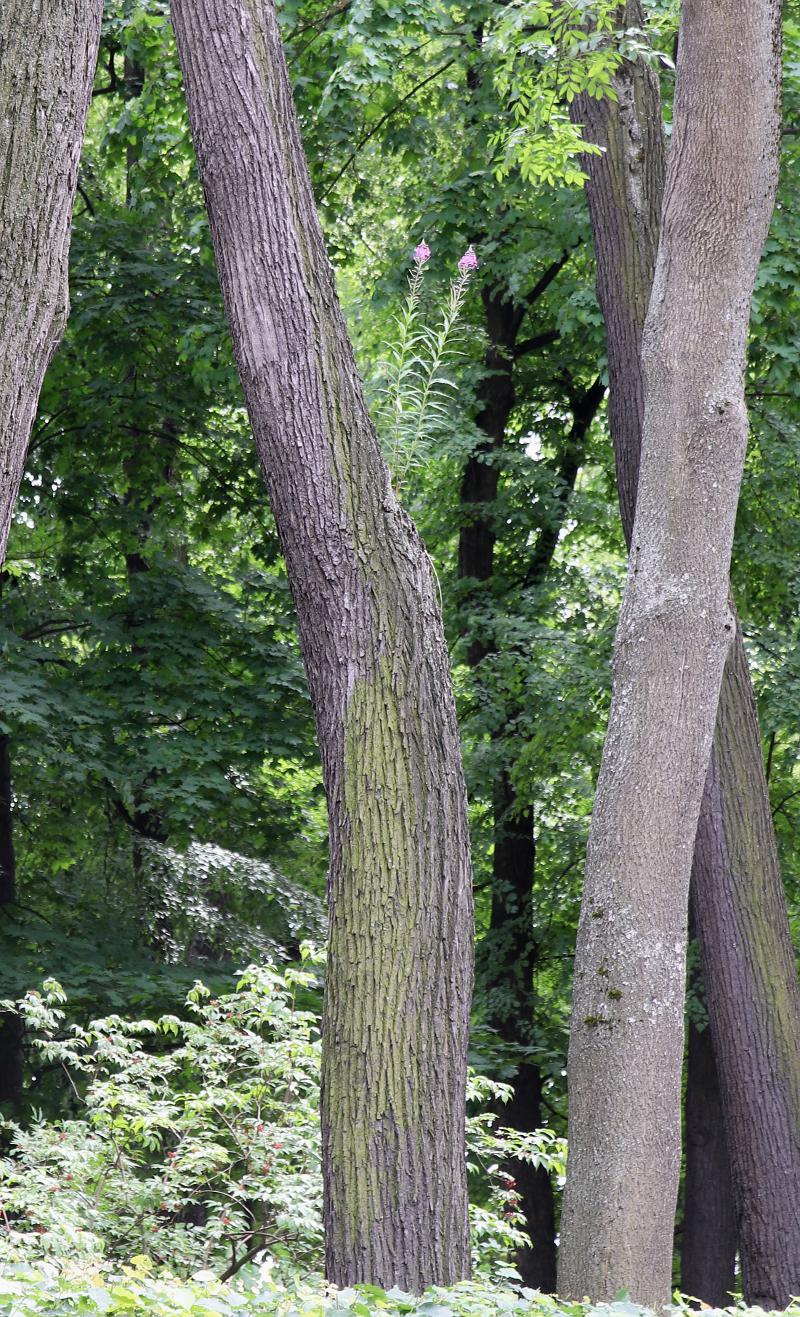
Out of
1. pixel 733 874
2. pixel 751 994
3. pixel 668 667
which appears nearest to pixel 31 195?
pixel 668 667

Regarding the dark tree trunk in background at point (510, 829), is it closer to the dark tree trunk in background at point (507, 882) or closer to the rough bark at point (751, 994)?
the dark tree trunk in background at point (507, 882)

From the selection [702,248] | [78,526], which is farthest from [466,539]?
[702,248]

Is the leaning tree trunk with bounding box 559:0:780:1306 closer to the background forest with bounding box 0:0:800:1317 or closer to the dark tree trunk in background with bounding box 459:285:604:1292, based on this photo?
the background forest with bounding box 0:0:800:1317

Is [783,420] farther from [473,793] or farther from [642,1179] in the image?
[642,1179]

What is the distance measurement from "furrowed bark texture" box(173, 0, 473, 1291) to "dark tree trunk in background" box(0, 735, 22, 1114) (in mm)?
7584

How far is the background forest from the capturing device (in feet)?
30.1

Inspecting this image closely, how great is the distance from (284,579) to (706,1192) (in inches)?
230

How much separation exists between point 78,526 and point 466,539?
131 inches

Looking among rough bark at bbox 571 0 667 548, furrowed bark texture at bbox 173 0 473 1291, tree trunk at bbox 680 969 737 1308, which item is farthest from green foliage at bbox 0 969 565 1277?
tree trunk at bbox 680 969 737 1308

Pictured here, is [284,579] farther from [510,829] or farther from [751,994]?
[751,994]

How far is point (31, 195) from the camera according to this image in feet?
8.42

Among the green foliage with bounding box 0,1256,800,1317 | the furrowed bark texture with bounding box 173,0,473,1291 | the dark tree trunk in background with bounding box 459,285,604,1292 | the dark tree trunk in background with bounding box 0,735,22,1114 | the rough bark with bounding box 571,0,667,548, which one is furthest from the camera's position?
the dark tree trunk in background with bounding box 0,735,22,1114

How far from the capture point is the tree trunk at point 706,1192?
1050 centimetres

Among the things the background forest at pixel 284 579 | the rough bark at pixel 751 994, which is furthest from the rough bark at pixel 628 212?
the background forest at pixel 284 579
